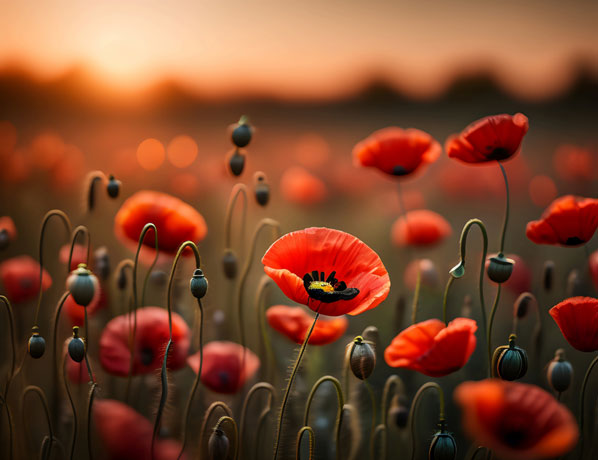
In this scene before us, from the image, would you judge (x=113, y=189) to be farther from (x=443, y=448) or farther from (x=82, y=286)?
(x=443, y=448)

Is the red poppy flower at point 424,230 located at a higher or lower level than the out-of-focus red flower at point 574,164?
lower

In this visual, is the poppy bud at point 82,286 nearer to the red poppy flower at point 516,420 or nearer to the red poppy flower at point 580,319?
Answer: the red poppy flower at point 516,420

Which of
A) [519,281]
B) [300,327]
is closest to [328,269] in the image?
[300,327]

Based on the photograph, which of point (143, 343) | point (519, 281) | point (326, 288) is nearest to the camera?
point (326, 288)

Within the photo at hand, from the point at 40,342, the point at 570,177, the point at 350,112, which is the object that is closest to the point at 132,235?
the point at 40,342

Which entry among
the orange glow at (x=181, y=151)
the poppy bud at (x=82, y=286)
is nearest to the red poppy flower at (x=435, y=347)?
the poppy bud at (x=82, y=286)

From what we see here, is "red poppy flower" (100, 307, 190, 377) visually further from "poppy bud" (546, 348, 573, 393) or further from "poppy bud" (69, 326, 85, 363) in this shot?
"poppy bud" (546, 348, 573, 393)

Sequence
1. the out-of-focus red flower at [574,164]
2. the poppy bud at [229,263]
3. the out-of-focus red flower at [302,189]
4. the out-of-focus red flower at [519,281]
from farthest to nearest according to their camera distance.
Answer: the out-of-focus red flower at [574,164], the out-of-focus red flower at [302,189], the out-of-focus red flower at [519,281], the poppy bud at [229,263]
